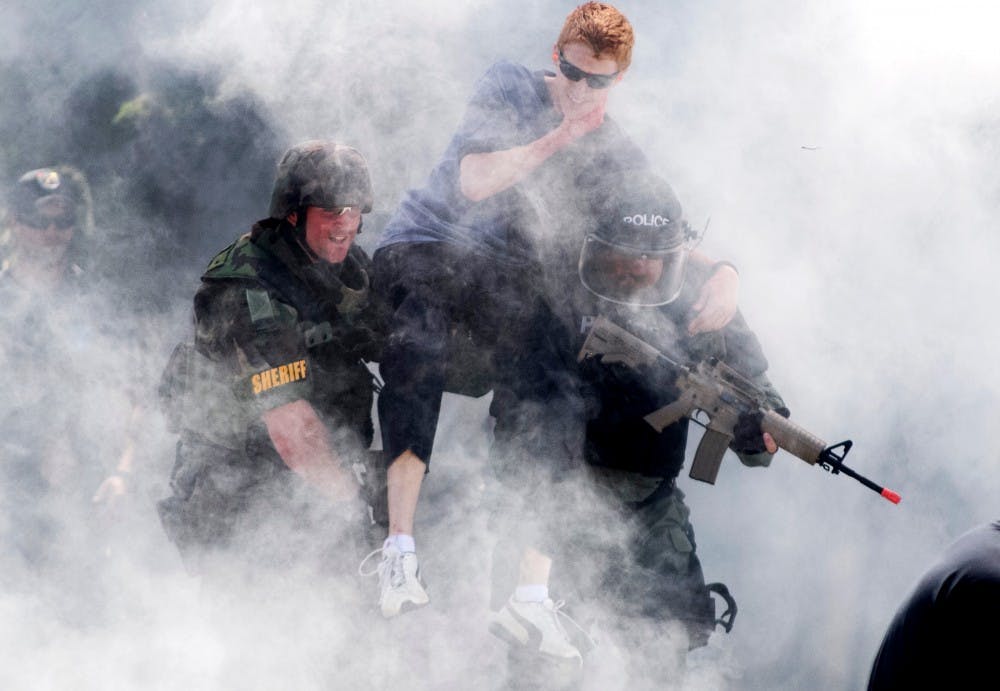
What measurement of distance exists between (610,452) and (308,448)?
1420mm

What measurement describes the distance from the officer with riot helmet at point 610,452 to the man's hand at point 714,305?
0.06 metres

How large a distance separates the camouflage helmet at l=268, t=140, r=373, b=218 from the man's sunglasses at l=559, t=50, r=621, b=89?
3.11ft

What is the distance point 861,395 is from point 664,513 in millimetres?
1659

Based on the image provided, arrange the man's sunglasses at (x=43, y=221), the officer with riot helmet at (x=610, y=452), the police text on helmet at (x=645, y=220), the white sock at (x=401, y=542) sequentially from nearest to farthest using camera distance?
the white sock at (x=401, y=542), the police text on helmet at (x=645, y=220), the officer with riot helmet at (x=610, y=452), the man's sunglasses at (x=43, y=221)

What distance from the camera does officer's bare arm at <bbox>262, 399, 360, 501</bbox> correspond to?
425 cm

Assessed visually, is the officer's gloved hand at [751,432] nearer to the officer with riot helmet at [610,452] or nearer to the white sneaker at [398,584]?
the officer with riot helmet at [610,452]

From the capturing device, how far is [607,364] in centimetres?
462

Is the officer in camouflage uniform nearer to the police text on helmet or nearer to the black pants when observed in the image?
the black pants

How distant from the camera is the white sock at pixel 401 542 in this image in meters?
3.93

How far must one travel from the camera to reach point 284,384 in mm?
4164

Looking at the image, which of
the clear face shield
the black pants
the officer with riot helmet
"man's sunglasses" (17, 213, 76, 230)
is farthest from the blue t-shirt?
"man's sunglasses" (17, 213, 76, 230)

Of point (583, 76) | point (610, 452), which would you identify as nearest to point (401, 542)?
point (610, 452)

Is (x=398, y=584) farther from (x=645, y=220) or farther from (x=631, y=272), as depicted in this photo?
(x=645, y=220)

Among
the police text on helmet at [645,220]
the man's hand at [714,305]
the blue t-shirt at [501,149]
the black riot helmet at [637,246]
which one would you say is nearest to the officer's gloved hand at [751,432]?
the man's hand at [714,305]
